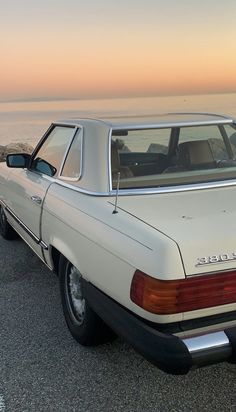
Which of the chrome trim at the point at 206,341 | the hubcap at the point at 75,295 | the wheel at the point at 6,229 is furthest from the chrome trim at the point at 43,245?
the wheel at the point at 6,229

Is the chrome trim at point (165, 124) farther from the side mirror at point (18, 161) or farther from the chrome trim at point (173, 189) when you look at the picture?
the side mirror at point (18, 161)

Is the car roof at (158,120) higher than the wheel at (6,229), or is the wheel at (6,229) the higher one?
the car roof at (158,120)

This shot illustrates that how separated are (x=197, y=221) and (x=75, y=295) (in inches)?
52.8

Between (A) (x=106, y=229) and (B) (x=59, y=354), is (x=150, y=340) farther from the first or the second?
(B) (x=59, y=354)

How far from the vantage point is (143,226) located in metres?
2.57

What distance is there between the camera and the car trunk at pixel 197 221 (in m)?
2.35

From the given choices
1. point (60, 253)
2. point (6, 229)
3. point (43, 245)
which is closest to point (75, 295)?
point (60, 253)

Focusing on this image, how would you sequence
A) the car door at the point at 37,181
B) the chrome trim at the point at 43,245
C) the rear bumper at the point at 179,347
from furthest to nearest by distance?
Answer: the car door at the point at 37,181
the chrome trim at the point at 43,245
the rear bumper at the point at 179,347

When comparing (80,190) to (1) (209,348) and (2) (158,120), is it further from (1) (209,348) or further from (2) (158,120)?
(1) (209,348)

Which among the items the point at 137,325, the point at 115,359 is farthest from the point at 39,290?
the point at 137,325

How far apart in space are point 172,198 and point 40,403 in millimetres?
1454

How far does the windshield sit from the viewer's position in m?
3.40

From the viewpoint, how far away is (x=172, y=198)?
3092 millimetres

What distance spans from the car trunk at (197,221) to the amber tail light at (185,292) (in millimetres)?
50
